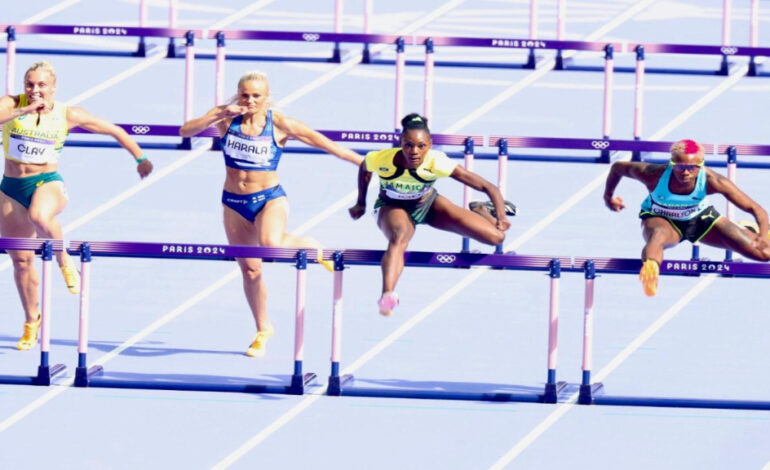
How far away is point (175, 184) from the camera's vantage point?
47.2 ft

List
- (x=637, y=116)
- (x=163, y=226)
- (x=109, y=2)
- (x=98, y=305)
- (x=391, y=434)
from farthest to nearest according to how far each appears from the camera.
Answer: (x=109, y=2)
(x=637, y=116)
(x=163, y=226)
(x=98, y=305)
(x=391, y=434)

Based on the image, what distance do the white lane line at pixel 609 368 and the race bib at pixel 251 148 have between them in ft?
7.60

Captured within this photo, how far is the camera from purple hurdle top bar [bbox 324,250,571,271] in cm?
1016

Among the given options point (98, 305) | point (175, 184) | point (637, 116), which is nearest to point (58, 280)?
point (98, 305)

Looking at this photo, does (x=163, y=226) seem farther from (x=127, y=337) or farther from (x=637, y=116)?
(x=637, y=116)

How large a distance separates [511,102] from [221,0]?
3.80 meters

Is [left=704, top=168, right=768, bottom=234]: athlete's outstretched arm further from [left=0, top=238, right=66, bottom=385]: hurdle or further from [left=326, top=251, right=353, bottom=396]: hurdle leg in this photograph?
[left=0, top=238, right=66, bottom=385]: hurdle

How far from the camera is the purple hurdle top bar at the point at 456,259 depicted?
1016cm

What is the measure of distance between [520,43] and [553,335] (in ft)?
17.2

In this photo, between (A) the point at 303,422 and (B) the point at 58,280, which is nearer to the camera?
(A) the point at 303,422

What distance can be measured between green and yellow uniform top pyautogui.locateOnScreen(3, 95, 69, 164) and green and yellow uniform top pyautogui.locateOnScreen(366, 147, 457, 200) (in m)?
1.92

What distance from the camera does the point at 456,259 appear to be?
1027 cm

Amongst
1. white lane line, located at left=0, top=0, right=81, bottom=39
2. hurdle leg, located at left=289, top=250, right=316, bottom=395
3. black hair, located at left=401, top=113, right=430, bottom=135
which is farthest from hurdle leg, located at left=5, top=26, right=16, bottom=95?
hurdle leg, located at left=289, top=250, right=316, bottom=395

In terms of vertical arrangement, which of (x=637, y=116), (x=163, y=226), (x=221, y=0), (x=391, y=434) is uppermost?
(x=221, y=0)
